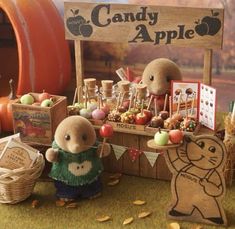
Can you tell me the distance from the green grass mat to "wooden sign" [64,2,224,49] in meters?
0.61

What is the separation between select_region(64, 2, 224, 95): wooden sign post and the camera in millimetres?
1890

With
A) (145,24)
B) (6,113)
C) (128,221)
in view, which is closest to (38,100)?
(6,113)

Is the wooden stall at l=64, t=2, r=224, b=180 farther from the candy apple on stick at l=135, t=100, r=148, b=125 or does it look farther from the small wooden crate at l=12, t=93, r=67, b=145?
the small wooden crate at l=12, t=93, r=67, b=145

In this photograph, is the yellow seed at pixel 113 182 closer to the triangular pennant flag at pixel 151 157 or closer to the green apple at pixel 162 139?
the triangular pennant flag at pixel 151 157

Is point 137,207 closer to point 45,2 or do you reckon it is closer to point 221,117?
point 221,117

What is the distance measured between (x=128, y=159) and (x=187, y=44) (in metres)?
0.54

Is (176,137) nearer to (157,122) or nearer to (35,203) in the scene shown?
(157,122)

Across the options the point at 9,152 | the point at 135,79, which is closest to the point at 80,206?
the point at 9,152

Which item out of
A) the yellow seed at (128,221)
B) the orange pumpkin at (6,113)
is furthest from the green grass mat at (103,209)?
the orange pumpkin at (6,113)

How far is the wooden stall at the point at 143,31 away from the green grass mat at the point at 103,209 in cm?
10

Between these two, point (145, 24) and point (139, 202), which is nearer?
point (139, 202)

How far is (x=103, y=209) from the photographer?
1736 mm

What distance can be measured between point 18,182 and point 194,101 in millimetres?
758

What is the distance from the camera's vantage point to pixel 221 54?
2.52 meters
